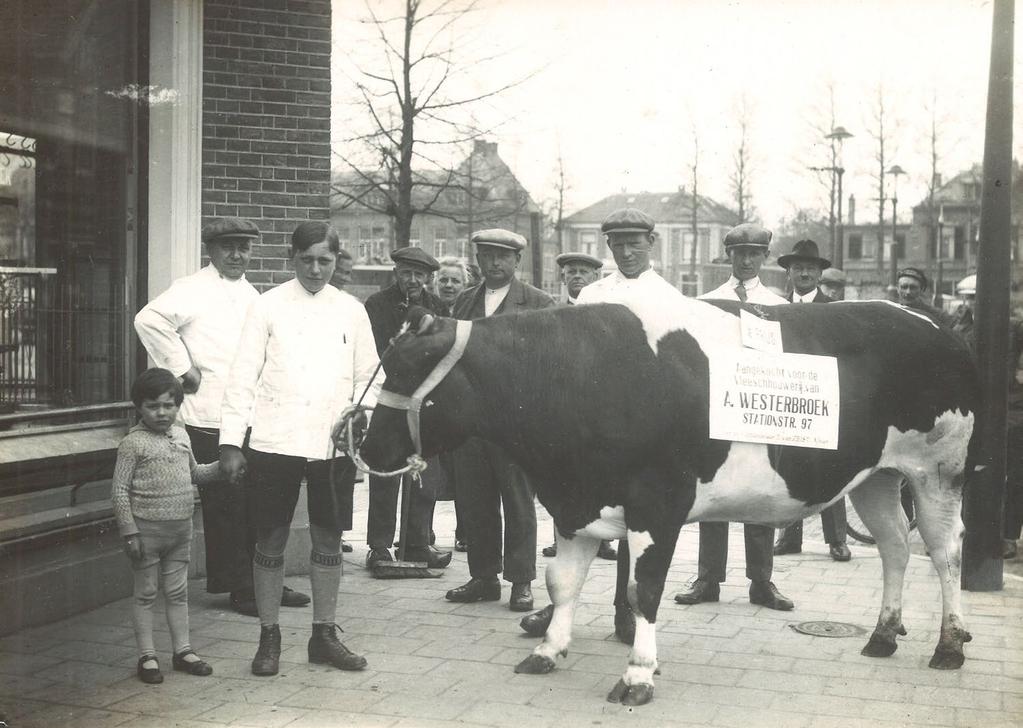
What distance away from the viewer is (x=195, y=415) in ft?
21.4

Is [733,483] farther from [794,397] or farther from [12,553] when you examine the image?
[12,553]

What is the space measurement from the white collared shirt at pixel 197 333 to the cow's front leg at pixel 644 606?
2901 mm

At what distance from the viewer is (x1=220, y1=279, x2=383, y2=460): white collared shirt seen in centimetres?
518

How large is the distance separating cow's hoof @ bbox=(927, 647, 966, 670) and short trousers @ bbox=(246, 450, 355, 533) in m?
3.05

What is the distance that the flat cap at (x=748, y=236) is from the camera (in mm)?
7129

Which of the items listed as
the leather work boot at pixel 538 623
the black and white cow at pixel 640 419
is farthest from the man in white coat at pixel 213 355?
the black and white cow at pixel 640 419

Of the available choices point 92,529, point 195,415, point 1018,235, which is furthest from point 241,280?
point 1018,235

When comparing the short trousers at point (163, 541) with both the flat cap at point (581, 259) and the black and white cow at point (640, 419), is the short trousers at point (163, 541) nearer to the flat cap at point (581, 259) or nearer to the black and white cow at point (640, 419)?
the black and white cow at point (640, 419)

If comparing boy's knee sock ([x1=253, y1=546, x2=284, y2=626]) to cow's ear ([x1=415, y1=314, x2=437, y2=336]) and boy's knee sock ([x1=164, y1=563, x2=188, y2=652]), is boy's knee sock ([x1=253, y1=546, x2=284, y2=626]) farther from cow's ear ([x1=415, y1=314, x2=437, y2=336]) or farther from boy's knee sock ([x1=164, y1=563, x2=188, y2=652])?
cow's ear ([x1=415, y1=314, x2=437, y2=336])

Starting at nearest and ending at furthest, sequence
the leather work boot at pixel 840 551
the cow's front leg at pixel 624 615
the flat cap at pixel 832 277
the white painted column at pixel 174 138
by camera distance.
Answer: the cow's front leg at pixel 624 615
the white painted column at pixel 174 138
the leather work boot at pixel 840 551
the flat cap at pixel 832 277

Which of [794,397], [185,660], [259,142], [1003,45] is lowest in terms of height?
[185,660]

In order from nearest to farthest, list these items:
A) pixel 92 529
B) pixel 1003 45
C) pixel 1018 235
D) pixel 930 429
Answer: pixel 930 429 → pixel 92 529 → pixel 1003 45 → pixel 1018 235

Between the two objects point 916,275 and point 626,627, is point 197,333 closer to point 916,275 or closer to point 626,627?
point 626,627

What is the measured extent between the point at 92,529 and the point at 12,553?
24.2 inches
